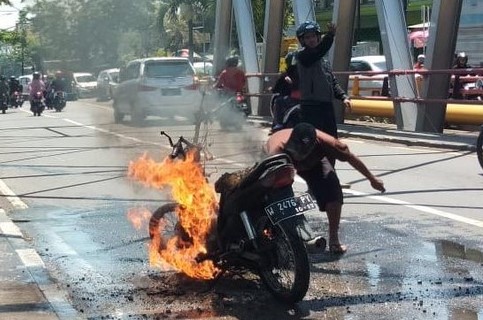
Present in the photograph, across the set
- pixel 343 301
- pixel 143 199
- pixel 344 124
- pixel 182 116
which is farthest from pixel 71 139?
pixel 343 301

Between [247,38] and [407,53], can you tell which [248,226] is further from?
[247,38]

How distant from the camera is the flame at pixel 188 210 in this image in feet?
19.4

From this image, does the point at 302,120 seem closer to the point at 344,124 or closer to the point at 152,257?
the point at 152,257

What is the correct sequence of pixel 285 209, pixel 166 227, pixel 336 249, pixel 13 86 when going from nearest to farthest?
pixel 285 209 < pixel 166 227 < pixel 336 249 < pixel 13 86

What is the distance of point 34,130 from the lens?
22.1 metres

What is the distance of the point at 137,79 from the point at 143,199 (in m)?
11.4

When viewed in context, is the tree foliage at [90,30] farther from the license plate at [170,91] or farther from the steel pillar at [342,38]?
the license plate at [170,91]

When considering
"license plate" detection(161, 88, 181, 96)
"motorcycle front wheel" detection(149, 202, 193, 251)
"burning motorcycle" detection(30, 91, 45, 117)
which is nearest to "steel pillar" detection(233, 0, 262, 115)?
"license plate" detection(161, 88, 181, 96)

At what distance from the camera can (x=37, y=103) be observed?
31.7m

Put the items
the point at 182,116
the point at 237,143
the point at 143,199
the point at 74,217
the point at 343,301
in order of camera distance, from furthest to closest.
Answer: the point at 182,116
the point at 237,143
the point at 143,199
the point at 74,217
the point at 343,301

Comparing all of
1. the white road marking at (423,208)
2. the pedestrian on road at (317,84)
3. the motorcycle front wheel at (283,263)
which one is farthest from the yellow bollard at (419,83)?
the motorcycle front wheel at (283,263)

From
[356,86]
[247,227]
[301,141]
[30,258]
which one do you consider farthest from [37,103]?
[247,227]

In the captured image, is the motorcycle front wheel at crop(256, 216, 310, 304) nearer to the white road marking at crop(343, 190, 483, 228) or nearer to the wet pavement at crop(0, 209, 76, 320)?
the wet pavement at crop(0, 209, 76, 320)

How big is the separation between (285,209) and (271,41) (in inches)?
760
